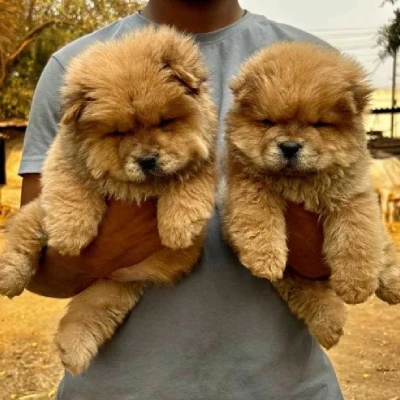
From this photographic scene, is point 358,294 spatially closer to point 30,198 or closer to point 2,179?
point 30,198

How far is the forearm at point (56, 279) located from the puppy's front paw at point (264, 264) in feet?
1.75

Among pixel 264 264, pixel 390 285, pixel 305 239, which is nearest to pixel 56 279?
pixel 264 264

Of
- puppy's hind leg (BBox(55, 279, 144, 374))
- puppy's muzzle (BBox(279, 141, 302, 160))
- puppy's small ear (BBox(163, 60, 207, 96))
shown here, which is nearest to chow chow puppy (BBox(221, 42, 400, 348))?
puppy's muzzle (BBox(279, 141, 302, 160))

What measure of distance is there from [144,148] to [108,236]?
315mm

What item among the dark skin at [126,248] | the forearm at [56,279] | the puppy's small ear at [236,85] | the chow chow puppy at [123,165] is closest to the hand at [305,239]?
the dark skin at [126,248]

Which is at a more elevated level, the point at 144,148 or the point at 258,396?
the point at 144,148

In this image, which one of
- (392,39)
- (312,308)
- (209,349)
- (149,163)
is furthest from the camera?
(392,39)

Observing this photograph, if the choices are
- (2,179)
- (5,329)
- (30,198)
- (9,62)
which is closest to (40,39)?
(9,62)

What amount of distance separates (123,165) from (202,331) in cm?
54

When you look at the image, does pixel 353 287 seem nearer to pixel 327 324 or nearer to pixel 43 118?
pixel 327 324

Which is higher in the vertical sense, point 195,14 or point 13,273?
point 195,14

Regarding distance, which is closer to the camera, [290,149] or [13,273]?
[290,149]

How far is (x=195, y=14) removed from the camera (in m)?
2.09

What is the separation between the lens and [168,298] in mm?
1853
